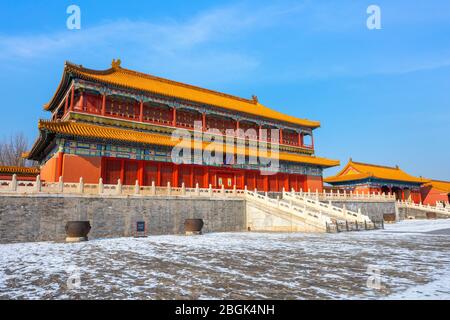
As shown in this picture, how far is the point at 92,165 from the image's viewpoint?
2059cm

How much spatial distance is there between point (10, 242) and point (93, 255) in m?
7.15

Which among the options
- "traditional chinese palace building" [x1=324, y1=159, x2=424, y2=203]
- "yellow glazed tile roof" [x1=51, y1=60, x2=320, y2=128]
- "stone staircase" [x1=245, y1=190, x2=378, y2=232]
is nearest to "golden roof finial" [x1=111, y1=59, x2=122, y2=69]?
"yellow glazed tile roof" [x1=51, y1=60, x2=320, y2=128]

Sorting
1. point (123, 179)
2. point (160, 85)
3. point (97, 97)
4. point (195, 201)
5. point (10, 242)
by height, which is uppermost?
point (160, 85)

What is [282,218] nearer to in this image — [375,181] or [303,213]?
[303,213]

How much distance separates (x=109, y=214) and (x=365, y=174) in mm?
33525

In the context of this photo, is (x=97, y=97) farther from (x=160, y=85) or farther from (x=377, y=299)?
(x=377, y=299)

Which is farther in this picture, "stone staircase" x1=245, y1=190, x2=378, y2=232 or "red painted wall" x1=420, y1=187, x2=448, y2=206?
"red painted wall" x1=420, y1=187, x2=448, y2=206

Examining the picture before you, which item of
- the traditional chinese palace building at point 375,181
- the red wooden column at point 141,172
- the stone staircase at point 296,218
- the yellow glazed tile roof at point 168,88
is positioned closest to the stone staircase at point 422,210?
the traditional chinese palace building at point 375,181

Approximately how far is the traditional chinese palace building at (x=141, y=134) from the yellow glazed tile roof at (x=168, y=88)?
93mm

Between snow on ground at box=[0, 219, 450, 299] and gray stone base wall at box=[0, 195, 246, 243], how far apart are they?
193 inches

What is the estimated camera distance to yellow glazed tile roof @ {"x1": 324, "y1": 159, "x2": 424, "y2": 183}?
135ft

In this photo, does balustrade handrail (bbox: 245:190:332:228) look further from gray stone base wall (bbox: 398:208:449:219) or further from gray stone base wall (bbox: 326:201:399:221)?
gray stone base wall (bbox: 398:208:449:219)

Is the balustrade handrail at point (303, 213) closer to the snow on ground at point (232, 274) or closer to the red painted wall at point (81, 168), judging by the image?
the snow on ground at point (232, 274)
